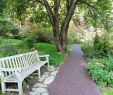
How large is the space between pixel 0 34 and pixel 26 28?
3.50 m

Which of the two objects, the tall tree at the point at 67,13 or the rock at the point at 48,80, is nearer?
the rock at the point at 48,80

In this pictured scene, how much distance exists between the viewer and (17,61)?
23.9 ft

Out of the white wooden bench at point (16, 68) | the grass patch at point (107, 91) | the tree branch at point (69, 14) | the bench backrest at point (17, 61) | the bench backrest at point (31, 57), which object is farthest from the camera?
the tree branch at point (69, 14)

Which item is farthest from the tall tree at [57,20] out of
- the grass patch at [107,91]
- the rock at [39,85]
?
the grass patch at [107,91]

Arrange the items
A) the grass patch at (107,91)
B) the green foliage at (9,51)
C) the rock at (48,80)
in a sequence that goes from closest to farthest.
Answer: the grass patch at (107,91) → the rock at (48,80) → the green foliage at (9,51)

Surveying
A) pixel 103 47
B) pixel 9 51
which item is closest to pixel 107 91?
pixel 9 51

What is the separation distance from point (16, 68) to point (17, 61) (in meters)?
1.35

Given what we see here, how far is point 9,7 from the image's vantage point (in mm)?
15148

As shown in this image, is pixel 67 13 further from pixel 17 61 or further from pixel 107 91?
pixel 107 91

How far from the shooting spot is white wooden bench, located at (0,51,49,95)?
5.93 m

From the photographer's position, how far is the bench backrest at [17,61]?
6.62 metres

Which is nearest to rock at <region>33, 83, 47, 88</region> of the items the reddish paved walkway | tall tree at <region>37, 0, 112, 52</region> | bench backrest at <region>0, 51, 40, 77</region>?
the reddish paved walkway

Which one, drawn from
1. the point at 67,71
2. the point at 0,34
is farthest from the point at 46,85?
the point at 0,34

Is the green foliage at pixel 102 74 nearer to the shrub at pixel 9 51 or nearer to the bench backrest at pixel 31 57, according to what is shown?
the bench backrest at pixel 31 57
